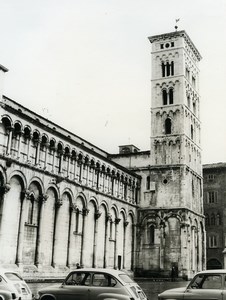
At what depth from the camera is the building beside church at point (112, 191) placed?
2900 centimetres

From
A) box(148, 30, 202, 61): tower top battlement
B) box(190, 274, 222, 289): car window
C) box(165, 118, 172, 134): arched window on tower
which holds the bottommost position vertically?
box(190, 274, 222, 289): car window

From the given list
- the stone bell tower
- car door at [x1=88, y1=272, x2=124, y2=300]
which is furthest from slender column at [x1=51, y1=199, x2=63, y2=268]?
car door at [x1=88, y1=272, x2=124, y2=300]

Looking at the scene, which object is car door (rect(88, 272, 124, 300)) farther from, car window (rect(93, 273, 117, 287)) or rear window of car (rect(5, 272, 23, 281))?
rear window of car (rect(5, 272, 23, 281))

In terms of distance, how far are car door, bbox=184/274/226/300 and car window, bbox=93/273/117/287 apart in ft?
6.77

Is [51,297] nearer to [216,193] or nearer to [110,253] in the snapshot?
[110,253]

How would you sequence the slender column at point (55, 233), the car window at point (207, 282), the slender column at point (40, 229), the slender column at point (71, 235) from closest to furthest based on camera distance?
the car window at point (207, 282), the slender column at point (40, 229), the slender column at point (55, 233), the slender column at point (71, 235)

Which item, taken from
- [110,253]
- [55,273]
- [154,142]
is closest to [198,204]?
[154,142]

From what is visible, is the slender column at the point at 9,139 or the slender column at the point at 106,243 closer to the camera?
the slender column at the point at 9,139

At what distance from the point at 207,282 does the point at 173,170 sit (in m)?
36.5

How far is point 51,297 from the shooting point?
1224 centimetres

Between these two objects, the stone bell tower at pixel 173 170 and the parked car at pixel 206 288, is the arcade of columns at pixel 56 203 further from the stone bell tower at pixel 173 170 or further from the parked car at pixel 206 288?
the parked car at pixel 206 288

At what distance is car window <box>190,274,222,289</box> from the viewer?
1140 cm

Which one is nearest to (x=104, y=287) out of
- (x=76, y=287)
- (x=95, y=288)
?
(x=95, y=288)

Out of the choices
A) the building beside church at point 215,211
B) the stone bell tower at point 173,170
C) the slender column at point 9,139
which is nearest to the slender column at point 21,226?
the slender column at point 9,139
